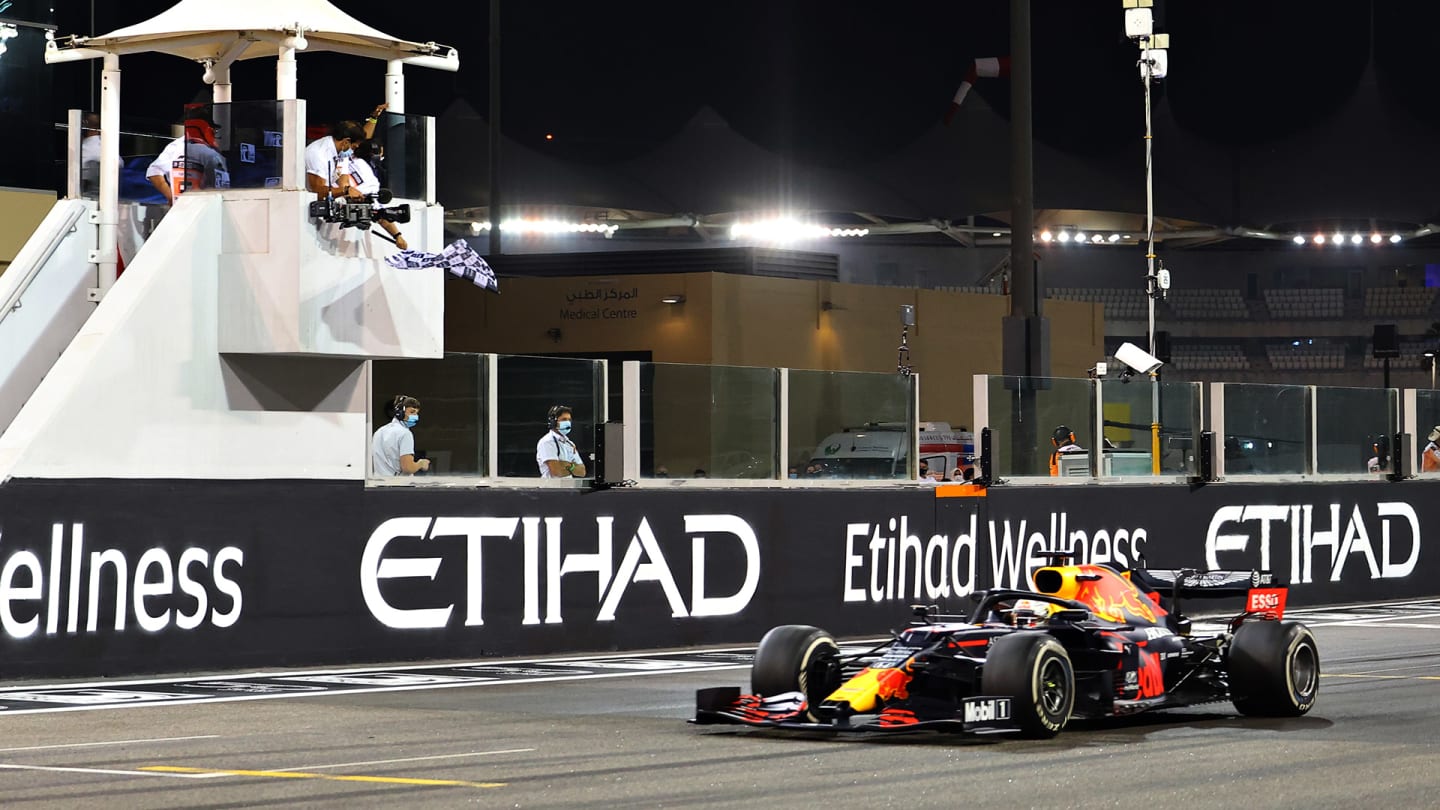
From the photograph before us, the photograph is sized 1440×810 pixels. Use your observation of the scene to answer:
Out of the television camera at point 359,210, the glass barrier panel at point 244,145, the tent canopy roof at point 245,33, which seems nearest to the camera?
the television camera at point 359,210

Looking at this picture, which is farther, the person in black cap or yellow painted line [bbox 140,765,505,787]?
the person in black cap

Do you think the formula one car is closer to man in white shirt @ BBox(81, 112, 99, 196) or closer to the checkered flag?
the checkered flag

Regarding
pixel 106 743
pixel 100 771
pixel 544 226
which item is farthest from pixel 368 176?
pixel 544 226

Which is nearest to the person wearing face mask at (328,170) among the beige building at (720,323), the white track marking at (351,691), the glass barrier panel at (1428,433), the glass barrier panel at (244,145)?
the glass barrier panel at (244,145)

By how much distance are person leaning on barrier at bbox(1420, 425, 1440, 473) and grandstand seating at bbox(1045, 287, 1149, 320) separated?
1351 inches

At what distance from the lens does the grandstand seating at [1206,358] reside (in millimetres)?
66125

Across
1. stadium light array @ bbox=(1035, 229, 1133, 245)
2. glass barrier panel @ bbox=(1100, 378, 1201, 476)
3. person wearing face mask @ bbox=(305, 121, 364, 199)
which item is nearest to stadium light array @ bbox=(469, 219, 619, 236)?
stadium light array @ bbox=(1035, 229, 1133, 245)

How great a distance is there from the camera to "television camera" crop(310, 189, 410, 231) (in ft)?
59.7

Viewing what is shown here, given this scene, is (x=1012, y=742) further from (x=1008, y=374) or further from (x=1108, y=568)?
(x=1008, y=374)

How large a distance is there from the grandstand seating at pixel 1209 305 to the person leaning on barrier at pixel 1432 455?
3686cm

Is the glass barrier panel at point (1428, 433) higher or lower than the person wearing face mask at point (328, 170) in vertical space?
lower

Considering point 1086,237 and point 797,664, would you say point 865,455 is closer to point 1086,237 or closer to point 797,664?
point 797,664

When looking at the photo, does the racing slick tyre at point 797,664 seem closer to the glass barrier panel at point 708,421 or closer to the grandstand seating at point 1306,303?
the glass barrier panel at point 708,421

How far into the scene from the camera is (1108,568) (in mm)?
14188
